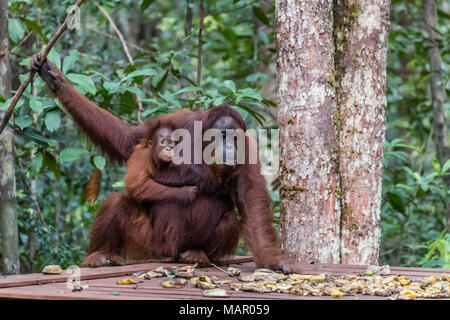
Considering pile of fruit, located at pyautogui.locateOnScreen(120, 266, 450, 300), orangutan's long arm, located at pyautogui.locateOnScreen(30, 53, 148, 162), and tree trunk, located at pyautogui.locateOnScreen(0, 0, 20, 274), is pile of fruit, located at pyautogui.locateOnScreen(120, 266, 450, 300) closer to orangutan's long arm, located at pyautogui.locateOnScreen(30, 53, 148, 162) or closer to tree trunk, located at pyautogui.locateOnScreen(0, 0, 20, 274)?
orangutan's long arm, located at pyautogui.locateOnScreen(30, 53, 148, 162)

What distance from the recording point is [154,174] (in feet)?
12.3

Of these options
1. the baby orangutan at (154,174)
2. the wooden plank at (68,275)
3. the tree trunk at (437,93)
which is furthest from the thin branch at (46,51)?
the tree trunk at (437,93)

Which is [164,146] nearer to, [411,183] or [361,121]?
[361,121]

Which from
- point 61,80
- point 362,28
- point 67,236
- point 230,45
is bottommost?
point 67,236

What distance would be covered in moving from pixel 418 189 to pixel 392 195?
451 mm

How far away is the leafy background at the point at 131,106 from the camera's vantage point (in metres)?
4.45

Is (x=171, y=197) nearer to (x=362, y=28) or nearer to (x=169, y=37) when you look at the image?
(x=362, y=28)

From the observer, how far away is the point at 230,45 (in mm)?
8031

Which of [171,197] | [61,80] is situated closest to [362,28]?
[171,197]

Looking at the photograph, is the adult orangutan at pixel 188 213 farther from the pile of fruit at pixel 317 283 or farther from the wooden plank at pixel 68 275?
the pile of fruit at pixel 317 283

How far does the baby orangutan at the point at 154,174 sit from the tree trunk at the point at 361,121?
0.93 meters

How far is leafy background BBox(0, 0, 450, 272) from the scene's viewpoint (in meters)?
4.45

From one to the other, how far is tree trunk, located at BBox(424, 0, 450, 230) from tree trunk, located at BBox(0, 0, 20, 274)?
426 cm

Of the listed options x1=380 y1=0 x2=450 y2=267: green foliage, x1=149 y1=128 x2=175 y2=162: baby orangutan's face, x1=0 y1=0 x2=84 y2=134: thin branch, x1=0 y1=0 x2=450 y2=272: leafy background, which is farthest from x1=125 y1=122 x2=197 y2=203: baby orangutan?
x1=380 y1=0 x2=450 y2=267: green foliage
